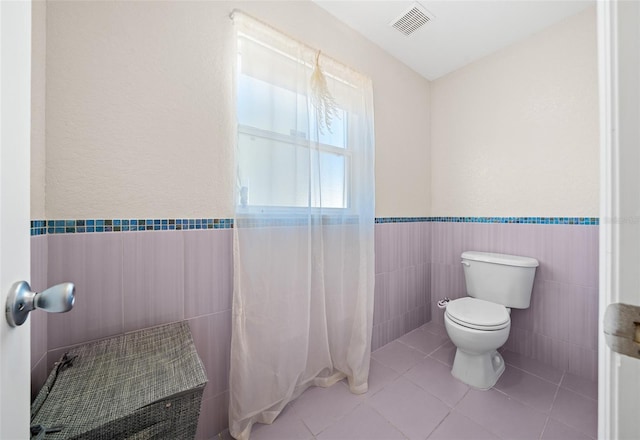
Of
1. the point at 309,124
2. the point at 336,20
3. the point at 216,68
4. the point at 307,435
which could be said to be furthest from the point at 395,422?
the point at 336,20

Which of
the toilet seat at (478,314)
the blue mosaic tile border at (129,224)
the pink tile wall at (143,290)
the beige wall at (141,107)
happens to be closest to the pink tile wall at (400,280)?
the toilet seat at (478,314)

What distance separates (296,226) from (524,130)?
1801 mm

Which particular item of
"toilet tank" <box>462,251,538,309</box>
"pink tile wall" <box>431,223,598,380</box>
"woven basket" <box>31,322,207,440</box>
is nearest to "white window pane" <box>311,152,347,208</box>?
"woven basket" <box>31,322,207,440</box>

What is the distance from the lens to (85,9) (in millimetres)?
882

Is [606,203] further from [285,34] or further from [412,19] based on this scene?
[412,19]

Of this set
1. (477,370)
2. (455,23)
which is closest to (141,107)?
(455,23)

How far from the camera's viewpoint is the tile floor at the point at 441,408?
1.17 meters

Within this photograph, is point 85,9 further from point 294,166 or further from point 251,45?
point 294,166

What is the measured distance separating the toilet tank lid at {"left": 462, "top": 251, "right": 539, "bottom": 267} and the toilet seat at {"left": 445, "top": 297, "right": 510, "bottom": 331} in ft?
0.95

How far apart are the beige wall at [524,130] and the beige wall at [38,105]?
8.07ft

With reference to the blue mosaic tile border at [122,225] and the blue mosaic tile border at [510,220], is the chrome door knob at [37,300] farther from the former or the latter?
the blue mosaic tile border at [510,220]

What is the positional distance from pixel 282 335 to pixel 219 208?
724 millimetres

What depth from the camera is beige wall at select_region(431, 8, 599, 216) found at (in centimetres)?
154

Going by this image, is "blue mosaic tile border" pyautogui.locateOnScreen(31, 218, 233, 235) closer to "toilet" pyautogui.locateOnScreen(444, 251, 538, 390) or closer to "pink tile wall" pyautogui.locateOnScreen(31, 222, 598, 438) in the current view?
"pink tile wall" pyautogui.locateOnScreen(31, 222, 598, 438)
